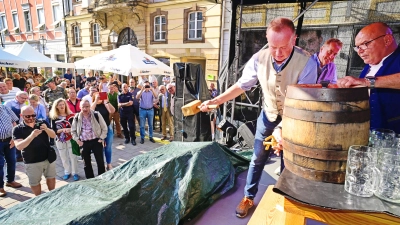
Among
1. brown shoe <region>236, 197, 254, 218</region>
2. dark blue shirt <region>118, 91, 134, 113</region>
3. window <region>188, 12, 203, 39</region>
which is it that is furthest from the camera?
window <region>188, 12, 203, 39</region>

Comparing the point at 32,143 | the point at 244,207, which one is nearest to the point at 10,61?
the point at 32,143

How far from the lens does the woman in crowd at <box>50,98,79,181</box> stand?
15.6 feet

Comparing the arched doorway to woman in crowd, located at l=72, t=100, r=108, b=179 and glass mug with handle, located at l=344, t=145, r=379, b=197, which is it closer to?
woman in crowd, located at l=72, t=100, r=108, b=179

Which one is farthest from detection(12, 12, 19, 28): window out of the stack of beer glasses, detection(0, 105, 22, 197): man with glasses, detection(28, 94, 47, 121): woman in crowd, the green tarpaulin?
the stack of beer glasses

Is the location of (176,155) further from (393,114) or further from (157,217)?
(393,114)

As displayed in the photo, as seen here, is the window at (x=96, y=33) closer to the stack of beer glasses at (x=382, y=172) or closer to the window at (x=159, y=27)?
the window at (x=159, y=27)

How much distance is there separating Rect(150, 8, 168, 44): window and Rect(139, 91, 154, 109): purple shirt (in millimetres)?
7549

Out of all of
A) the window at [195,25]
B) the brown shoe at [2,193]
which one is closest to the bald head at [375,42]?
the brown shoe at [2,193]

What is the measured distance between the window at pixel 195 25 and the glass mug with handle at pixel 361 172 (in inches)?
489

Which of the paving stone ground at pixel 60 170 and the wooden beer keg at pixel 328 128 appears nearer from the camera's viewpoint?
the wooden beer keg at pixel 328 128

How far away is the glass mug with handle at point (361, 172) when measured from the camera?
1076mm

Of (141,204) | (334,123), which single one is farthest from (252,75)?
(141,204)

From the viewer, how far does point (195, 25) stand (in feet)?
42.1

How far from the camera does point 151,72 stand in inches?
323
